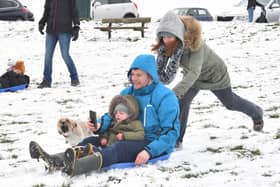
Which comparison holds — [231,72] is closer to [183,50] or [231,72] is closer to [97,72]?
[97,72]

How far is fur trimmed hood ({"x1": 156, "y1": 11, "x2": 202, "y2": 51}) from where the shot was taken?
4703 mm

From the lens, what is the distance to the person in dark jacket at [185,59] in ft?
15.6

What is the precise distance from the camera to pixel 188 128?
630 cm

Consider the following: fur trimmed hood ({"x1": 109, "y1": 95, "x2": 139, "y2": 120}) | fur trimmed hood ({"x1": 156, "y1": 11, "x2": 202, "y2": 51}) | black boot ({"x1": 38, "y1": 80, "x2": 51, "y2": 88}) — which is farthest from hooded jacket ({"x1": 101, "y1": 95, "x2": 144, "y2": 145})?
black boot ({"x1": 38, "y1": 80, "x2": 51, "y2": 88})

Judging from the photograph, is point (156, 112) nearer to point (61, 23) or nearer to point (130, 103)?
point (130, 103)

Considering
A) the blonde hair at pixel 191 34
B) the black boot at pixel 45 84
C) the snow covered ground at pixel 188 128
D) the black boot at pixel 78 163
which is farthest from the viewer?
the black boot at pixel 45 84

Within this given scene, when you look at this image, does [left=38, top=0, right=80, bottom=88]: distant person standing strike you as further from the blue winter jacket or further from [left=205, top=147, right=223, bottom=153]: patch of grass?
the blue winter jacket

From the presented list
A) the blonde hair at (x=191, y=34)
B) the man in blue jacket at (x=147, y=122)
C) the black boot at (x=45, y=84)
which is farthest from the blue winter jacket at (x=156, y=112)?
the black boot at (x=45, y=84)

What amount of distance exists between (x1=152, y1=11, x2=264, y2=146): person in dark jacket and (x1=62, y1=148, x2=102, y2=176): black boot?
3.71 feet

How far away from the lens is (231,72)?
11375mm

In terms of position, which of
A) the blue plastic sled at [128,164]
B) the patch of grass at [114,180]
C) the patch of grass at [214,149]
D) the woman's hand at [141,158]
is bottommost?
the patch of grass at [214,149]

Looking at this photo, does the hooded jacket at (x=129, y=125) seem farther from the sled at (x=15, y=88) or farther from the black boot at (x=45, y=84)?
the black boot at (x=45, y=84)

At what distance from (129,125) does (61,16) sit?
5.06 m

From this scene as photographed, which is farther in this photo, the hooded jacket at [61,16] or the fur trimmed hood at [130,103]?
the hooded jacket at [61,16]
